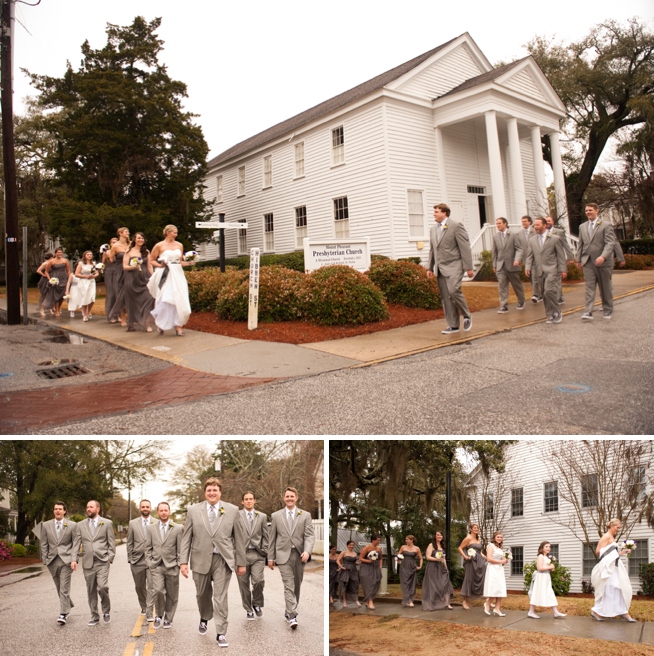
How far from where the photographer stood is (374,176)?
632 inches

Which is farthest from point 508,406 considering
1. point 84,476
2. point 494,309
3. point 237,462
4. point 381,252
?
point 381,252

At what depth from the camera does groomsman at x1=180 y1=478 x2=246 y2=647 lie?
4770 mm

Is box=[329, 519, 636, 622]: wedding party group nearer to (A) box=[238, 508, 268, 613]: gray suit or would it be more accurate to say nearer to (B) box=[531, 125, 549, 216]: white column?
(A) box=[238, 508, 268, 613]: gray suit

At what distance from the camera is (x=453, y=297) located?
843 centimetres

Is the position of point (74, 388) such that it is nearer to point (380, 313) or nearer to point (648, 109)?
point (380, 313)

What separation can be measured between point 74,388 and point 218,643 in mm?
2787

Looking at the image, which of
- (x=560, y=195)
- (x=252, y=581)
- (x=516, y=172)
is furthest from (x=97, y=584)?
(x=516, y=172)

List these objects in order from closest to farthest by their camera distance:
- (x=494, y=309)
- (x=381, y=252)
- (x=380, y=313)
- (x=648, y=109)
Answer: (x=648, y=109) → (x=380, y=313) → (x=494, y=309) → (x=381, y=252)

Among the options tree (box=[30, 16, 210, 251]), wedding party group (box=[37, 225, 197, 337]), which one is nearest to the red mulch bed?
wedding party group (box=[37, 225, 197, 337])

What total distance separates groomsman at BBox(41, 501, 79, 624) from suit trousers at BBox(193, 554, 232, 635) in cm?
98

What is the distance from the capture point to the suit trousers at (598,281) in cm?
924

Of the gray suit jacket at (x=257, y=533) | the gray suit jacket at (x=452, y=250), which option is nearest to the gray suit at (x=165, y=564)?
the gray suit jacket at (x=257, y=533)

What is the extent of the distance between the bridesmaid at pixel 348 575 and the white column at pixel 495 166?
11.8 metres

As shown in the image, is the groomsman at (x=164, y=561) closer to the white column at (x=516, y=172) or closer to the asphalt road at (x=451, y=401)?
the asphalt road at (x=451, y=401)
